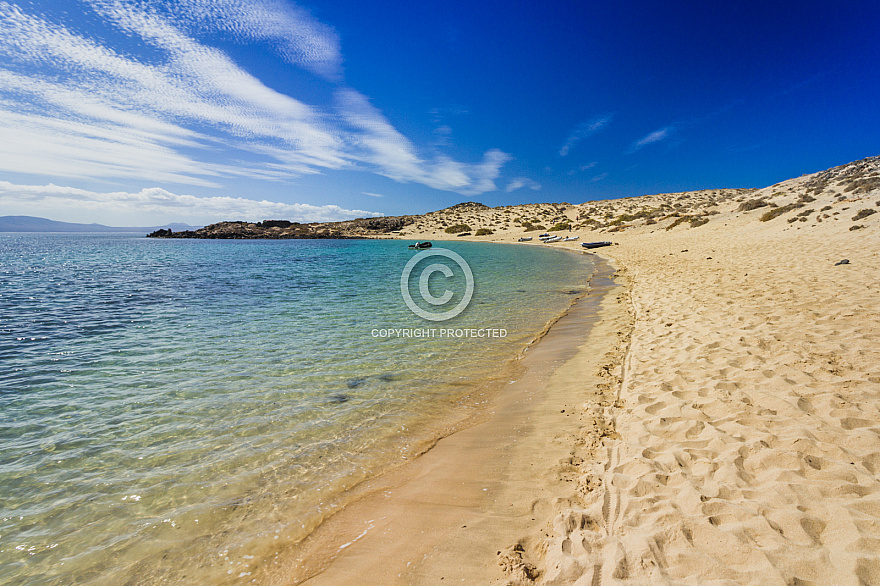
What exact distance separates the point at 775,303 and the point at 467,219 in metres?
90.3

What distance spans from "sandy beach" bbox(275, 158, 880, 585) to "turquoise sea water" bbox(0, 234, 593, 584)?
31.5 inches

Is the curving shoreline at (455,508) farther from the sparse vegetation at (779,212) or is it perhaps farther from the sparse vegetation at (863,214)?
the sparse vegetation at (779,212)

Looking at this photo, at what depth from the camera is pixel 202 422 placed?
5.82 metres

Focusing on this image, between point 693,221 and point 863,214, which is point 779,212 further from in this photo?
point 863,214

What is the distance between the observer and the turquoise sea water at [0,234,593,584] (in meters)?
3.70

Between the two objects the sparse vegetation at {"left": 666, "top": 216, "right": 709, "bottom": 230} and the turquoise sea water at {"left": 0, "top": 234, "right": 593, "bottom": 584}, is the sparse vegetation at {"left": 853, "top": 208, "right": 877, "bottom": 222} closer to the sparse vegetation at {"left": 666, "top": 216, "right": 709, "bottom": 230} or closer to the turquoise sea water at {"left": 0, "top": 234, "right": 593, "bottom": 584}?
the sparse vegetation at {"left": 666, "top": 216, "right": 709, "bottom": 230}

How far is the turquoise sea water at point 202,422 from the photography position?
12.1 feet

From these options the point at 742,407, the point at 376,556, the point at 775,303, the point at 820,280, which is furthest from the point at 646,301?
the point at 376,556

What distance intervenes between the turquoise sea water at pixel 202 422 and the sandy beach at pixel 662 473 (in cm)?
80

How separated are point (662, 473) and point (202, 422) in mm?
6594

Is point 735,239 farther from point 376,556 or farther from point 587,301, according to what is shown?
point 376,556

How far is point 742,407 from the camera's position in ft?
15.7

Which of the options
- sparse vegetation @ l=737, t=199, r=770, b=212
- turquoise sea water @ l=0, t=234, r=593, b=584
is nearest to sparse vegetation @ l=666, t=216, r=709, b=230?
sparse vegetation @ l=737, t=199, r=770, b=212

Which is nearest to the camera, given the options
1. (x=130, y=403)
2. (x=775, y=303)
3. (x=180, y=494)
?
(x=180, y=494)
